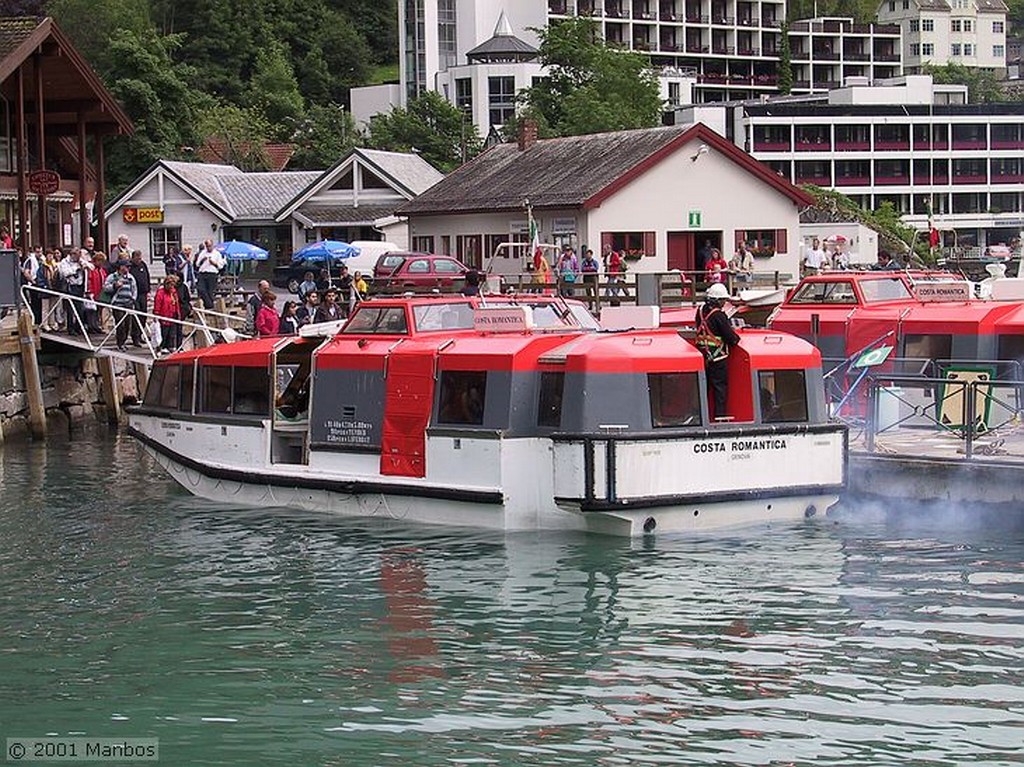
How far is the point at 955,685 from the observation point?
15.4 metres

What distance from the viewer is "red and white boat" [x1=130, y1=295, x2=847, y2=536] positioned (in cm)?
2159

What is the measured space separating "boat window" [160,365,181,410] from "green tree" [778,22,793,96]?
4918 inches

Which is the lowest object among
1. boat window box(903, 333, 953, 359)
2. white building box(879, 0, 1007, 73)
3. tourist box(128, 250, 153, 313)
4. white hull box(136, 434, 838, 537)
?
white hull box(136, 434, 838, 537)

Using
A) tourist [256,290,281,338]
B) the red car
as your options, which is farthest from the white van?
tourist [256,290,281,338]

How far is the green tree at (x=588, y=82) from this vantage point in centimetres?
8725

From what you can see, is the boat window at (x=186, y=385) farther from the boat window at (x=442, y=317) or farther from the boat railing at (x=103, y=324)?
the boat railing at (x=103, y=324)

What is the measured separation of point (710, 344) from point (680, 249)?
34.2 metres

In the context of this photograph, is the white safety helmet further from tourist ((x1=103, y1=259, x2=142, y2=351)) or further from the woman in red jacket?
tourist ((x1=103, y1=259, x2=142, y2=351))

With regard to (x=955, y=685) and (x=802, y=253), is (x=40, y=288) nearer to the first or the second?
(x=955, y=685)

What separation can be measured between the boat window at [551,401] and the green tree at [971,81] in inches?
5973

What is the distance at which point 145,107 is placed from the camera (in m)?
86.8

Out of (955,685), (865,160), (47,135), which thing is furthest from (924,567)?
(865,160)

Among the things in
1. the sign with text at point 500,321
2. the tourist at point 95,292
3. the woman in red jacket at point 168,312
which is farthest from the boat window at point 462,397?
the tourist at point 95,292

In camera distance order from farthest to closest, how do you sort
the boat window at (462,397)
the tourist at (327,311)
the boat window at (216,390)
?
the tourist at (327,311) < the boat window at (216,390) < the boat window at (462,397)
